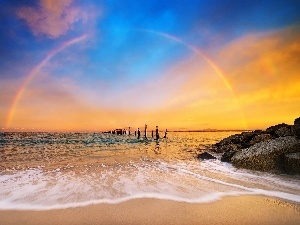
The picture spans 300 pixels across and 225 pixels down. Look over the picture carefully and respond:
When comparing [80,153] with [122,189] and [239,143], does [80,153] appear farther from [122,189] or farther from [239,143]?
[239,143]

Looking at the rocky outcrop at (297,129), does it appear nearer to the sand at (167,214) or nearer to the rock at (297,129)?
the rock at (297,129)

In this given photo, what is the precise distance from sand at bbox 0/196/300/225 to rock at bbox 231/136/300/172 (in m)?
5.35

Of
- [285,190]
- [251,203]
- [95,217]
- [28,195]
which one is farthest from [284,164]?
[28,195]

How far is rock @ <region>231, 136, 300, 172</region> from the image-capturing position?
10.1 m

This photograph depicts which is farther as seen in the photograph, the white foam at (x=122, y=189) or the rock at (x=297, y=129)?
the rock at (x=297, y=129)

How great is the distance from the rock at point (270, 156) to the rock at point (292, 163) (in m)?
0.23

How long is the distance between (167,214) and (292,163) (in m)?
7.26

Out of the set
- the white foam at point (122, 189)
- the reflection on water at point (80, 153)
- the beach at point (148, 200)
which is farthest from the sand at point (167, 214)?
the reflection on water at point (80, 153)

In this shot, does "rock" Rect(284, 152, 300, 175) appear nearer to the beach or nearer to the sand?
the beach

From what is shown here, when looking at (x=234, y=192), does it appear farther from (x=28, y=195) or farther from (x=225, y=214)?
(x=28, y=195)

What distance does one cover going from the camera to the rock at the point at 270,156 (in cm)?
1009

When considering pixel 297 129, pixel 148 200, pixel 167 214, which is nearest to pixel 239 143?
pixel 297 129

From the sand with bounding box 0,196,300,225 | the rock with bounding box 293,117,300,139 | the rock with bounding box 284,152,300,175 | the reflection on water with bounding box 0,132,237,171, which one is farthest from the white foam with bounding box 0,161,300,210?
the reflection on water with bounding box 0,132,237,171

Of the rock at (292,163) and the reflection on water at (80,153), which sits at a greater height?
the rock at (292,163)
